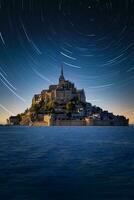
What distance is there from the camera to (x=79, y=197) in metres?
19.2

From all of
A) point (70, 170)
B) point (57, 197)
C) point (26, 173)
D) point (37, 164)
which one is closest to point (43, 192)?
point (57, 197)

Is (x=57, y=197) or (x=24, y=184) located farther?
(x=24, y=184)

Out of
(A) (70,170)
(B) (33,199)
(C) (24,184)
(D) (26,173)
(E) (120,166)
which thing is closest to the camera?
(B) (33,199)

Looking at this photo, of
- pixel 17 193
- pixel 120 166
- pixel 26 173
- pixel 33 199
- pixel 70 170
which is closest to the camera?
pixel 33 199

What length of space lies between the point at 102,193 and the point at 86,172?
275 inches

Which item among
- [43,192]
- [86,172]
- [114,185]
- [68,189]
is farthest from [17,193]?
[86,172]

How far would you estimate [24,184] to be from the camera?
22.2 meters

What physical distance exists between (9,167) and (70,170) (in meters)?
5.13

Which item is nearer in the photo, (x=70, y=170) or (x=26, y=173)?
(x=26, y=173)

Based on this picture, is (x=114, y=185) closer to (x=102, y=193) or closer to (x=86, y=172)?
(x=102, y=193)

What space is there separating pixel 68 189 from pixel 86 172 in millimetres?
6252

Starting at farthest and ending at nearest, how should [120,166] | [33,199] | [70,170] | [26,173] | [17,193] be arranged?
[120,166] → [70,170] → [26,173] → [17,193] → [33,199]

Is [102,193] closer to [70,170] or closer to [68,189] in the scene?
[68,189]

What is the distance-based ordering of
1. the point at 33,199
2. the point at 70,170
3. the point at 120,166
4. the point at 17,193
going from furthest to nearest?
the point at 120,166, the point at 70,170, the point at 17,193, the point at 33,199
